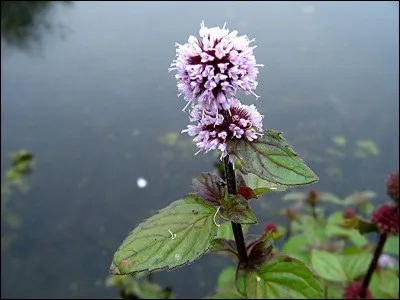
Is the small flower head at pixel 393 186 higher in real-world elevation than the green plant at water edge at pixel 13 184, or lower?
lower

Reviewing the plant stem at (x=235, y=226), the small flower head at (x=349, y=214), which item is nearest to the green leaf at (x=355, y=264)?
the small flower head at (x=349, y=214)

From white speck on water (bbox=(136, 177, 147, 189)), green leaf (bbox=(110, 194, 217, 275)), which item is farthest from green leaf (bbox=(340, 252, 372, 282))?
white speck on water (bbox=(136, 177, 147, 189))

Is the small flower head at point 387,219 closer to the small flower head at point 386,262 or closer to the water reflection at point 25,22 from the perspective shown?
the small flower head at point 386,262

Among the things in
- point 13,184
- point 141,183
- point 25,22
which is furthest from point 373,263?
point 25,22

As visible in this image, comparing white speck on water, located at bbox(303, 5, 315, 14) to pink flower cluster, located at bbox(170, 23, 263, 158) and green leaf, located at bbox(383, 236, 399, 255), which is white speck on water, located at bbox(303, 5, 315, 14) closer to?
green leaf, located at bbox(383, 236, 399, 255)

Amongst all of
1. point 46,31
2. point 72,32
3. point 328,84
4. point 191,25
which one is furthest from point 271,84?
point 46,31

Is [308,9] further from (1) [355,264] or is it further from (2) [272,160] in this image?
(2) [272,160]
